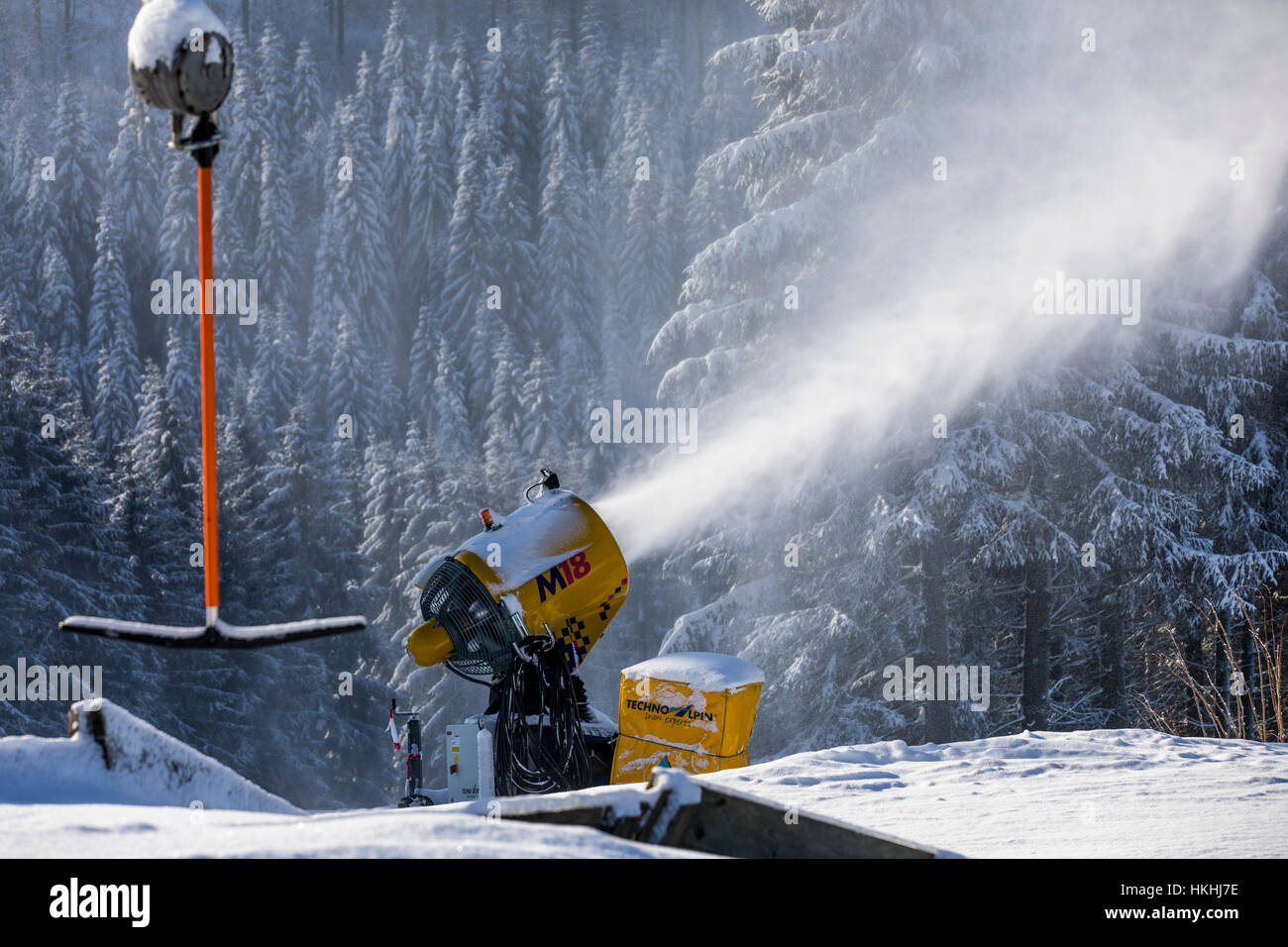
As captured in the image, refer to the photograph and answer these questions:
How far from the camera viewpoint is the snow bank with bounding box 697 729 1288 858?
5.45 m

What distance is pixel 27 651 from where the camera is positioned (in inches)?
1153

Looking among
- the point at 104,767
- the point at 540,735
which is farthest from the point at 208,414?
the point at 540,735

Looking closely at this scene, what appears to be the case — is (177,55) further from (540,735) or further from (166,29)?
(540,735)

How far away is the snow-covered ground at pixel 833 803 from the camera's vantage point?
10.4 feet

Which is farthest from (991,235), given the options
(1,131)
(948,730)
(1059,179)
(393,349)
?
(1,131)

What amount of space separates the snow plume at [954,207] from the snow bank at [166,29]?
1471 centimetres

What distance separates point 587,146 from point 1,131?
35551mm

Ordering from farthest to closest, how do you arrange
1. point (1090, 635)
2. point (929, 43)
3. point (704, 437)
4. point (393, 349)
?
point (393, 349), point (1090, 635), point (704, 437), point (929, 43)

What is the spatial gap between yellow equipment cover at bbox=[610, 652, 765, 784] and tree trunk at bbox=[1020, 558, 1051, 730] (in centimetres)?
1292

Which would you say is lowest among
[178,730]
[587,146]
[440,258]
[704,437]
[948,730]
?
[178,730]

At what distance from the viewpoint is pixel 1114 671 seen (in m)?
21.0

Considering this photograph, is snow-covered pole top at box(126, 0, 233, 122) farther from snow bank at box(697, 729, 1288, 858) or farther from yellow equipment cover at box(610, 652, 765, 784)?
yellow equipment cover at box(610, 652, 765, 784)

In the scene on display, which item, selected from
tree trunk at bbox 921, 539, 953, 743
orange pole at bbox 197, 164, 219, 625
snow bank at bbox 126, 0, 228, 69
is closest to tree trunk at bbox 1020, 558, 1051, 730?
tree trunk at bbox 921, 539, 953, 743
